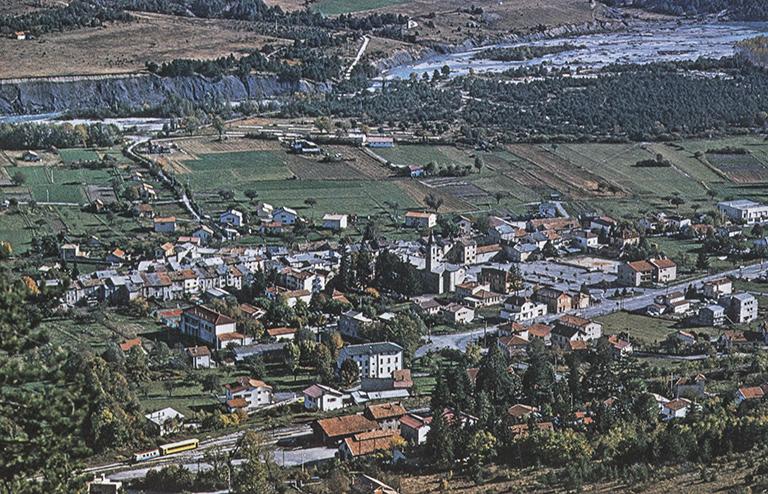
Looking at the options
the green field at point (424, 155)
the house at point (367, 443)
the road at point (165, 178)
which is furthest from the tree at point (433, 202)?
the house at point (367, 443)

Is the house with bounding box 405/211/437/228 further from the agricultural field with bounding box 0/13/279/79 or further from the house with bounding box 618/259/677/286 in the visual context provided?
the agricultural field with bounding box 0/13/279/79

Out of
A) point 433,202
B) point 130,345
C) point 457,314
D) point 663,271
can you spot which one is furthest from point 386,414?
point 433,202

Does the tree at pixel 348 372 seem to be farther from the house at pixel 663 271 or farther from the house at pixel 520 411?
the house at pixel 663 271

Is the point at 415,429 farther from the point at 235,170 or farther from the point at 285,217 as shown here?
the point at 235,170

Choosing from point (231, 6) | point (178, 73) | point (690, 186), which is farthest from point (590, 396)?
point (231, 6)

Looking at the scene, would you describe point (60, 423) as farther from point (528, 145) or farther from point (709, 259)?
point (528, 145)

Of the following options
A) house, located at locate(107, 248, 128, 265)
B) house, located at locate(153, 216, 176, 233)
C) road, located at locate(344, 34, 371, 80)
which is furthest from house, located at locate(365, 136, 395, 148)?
road, located at locate(344, 34, 371, 80)

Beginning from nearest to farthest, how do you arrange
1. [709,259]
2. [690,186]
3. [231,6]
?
A: [709,259], [690,186], [231,6]
